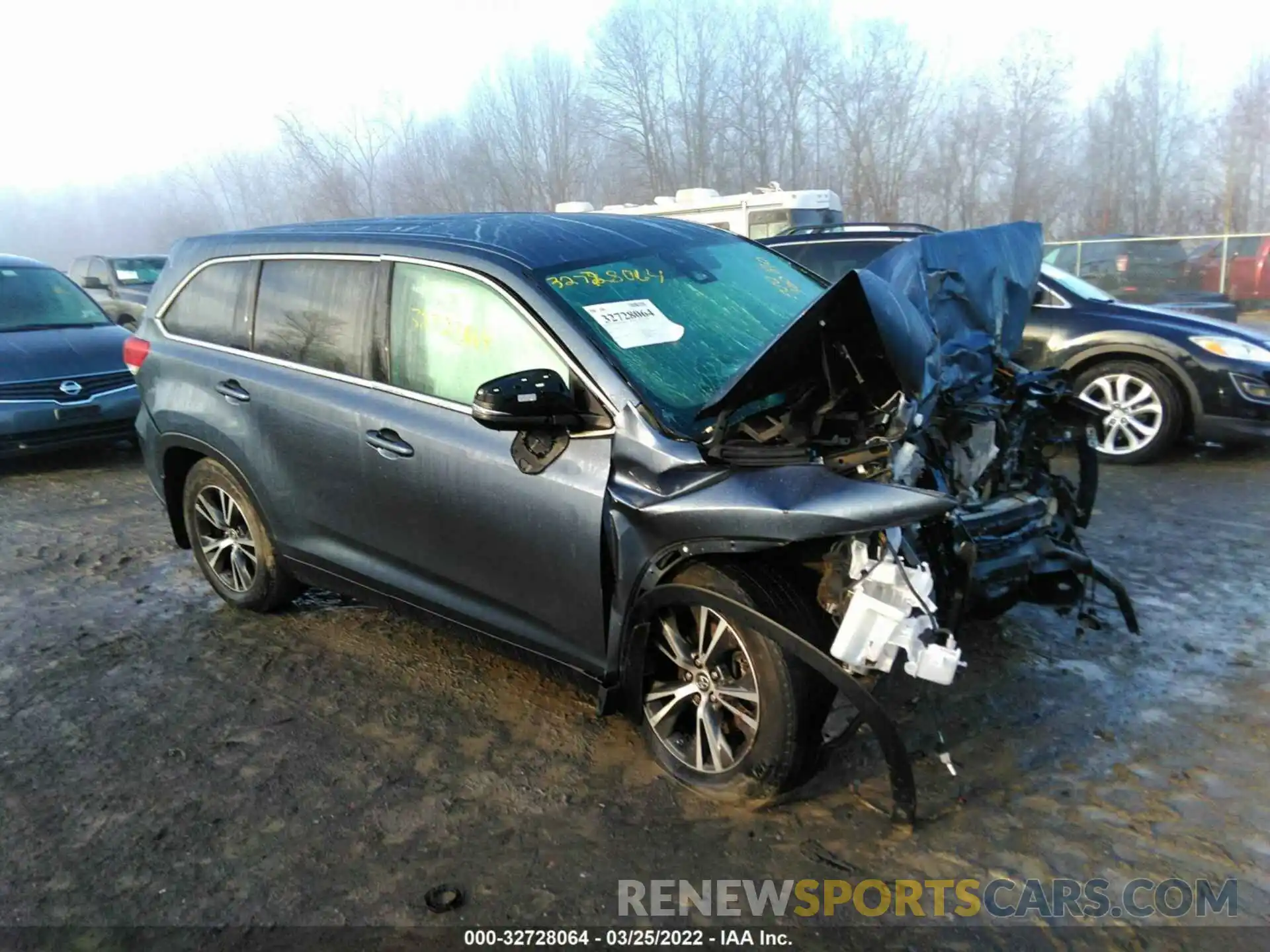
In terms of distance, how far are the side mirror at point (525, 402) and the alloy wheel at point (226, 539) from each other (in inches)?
82.2

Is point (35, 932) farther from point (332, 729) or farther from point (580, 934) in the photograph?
point (580, 934)

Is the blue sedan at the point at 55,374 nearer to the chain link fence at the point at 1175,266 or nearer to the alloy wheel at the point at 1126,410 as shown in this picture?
the alloy wheel at the point at 1126,410

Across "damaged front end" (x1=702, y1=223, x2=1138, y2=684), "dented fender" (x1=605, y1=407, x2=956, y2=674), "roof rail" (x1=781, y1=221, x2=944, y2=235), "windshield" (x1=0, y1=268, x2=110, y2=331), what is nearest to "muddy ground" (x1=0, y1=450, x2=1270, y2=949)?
"damaged front end" (x1=702, y1=223, x2=1138, y2=684)

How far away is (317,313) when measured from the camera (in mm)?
4062

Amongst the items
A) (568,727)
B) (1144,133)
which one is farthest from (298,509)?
(1144,133)

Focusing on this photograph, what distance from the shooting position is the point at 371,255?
3840mm

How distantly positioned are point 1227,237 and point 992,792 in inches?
720

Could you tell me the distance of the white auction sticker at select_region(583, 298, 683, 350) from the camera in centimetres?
330

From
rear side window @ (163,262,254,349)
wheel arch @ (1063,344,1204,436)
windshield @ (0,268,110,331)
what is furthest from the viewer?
windshield @ (0,268,110,331)

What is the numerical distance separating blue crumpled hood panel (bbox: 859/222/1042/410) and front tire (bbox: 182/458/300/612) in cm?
301

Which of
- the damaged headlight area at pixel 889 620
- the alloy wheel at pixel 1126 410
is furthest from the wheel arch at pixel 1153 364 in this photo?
the damaged headlight area at pixel 889 620

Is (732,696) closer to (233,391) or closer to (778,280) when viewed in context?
(778,280)

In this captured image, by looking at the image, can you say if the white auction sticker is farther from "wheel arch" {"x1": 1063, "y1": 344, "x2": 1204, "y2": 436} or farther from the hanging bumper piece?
"wheel arch" {"x1": 1063, "y1": 344, "x2": 1204, "y2": 436}

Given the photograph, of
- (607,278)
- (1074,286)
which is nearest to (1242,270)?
(1074,286)
